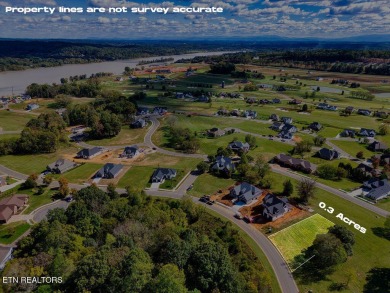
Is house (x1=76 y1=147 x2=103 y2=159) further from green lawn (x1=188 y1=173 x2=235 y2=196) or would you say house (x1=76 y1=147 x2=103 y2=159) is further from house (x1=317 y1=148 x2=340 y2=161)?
house (x1=317 y1=148 x2=340 y2=161)

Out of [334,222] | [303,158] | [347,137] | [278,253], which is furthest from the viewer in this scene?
[347,137]

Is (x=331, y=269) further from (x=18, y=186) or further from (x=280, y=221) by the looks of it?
(x=18, y=186)

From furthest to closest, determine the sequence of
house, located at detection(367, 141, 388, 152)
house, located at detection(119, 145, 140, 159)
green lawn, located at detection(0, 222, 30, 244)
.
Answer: house, located at detection(367, 141, 388, 152) → house, located at detection(119, 145, 140, 159) → green lawn, located at detection(0, 222, 30, 244)

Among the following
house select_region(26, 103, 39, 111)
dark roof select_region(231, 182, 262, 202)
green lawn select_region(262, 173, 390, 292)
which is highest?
dark roof select_region(231, 182, 262, 202)

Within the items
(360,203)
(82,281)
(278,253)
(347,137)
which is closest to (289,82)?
(347,137)

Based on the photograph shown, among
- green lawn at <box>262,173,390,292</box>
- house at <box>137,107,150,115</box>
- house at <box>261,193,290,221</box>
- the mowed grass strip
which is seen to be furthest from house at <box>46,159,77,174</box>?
house at <box>137,107,150,115</box>

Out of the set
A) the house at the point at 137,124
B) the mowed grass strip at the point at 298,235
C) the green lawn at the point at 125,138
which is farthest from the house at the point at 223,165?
the house at the point at 137,124
